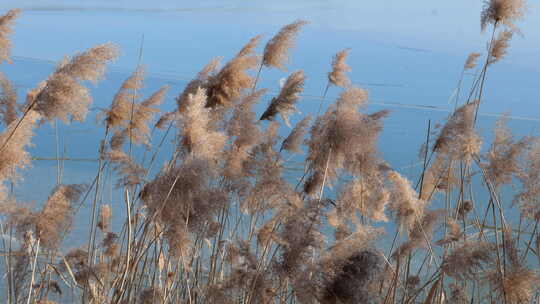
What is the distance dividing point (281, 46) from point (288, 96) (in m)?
0.39

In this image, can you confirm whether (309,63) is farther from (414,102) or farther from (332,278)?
(332,278)

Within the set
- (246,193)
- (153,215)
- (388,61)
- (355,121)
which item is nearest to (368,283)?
(355,121)

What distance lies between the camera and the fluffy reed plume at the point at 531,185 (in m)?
1.94

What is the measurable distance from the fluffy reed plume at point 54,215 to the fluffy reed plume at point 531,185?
131 cm

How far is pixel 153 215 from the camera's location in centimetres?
178

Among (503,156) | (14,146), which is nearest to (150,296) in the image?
(14,146)

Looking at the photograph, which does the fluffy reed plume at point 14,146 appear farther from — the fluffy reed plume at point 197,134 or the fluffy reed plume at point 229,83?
the fluffy reed plume at point 229,83

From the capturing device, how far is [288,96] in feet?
7.59

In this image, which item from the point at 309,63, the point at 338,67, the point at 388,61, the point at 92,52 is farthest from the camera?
the point at 388,61

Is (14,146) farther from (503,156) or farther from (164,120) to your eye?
(503,156)

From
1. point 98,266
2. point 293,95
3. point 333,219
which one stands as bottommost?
point 98,266

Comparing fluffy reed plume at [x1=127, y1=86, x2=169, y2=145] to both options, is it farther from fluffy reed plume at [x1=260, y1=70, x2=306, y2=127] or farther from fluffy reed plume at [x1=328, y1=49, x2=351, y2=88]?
fluffy reed plume at [x1=328, y1=49, x2=351, y2=88]

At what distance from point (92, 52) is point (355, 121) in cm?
71

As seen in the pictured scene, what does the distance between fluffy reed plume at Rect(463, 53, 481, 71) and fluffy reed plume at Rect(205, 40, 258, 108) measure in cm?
112
